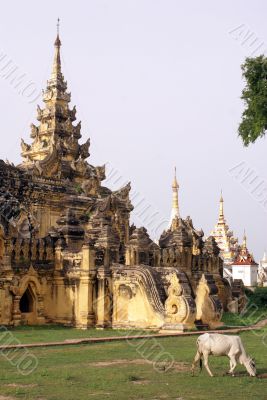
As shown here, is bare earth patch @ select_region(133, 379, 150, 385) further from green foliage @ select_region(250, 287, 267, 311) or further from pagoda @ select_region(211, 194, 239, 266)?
pagoda @ select_region(211, 194, 239, 266)

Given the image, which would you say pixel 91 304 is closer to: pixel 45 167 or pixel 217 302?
pixel 217 302

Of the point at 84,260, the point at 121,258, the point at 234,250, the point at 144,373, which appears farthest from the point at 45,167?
the point at 234,250

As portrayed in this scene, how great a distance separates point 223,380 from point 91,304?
42.7 feet

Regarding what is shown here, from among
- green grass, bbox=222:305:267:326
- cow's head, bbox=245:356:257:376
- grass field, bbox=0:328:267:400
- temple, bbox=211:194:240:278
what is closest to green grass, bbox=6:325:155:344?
grass field, bbox=0:328:267:400

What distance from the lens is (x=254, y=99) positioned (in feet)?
67.3

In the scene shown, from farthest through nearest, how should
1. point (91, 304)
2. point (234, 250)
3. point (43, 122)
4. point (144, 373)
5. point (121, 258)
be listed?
point (234, 250) → point (43, 122) → point (121, 258) → point (91, 304) → point (144, 373)

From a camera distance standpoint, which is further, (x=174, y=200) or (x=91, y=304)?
(x=174, y=200)

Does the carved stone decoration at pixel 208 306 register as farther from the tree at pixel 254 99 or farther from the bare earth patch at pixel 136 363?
the bare earth patch at pixel 136 363

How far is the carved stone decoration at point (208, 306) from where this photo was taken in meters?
22.8

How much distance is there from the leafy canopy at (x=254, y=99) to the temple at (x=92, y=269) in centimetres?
556

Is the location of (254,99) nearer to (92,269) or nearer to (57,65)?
(92,269)

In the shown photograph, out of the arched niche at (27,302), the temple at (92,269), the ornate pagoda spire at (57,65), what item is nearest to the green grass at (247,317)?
the temple at (92,269)

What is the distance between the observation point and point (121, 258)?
1146 inches

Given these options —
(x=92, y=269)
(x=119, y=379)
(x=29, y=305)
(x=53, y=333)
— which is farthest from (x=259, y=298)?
(x=119, y=379)
